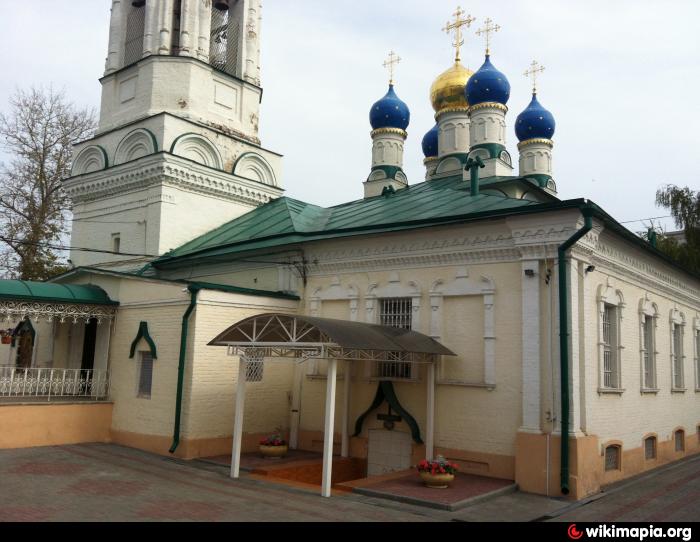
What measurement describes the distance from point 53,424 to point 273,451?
4.67 m

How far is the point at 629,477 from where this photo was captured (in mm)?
11602

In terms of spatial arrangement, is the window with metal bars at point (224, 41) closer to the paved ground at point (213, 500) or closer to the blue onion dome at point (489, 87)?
the blue onion dome at point (489, 87)

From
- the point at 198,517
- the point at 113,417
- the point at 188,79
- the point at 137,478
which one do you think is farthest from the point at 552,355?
the point at 188,79

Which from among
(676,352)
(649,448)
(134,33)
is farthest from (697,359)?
(134,33)

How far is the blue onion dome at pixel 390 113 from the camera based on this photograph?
22562 mm

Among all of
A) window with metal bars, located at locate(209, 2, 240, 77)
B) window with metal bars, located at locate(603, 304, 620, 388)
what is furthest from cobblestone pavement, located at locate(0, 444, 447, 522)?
window with metal bars, located at locate(209, 2, 240, 77)

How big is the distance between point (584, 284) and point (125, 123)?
46.4ft

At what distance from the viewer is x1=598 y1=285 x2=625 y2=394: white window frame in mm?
10953

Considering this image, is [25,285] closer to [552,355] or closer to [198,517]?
[198,517]

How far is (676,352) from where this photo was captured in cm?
1543

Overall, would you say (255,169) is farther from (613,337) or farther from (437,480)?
(437,480)

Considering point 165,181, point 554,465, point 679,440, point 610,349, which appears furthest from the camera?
point 165,181

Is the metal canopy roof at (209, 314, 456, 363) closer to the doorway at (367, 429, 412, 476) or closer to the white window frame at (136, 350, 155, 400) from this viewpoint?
the doorway at (367, 429, 412, 476)

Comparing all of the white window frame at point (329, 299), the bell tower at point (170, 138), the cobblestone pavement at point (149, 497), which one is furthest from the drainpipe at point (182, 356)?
the bell tower at point (170, 138)
